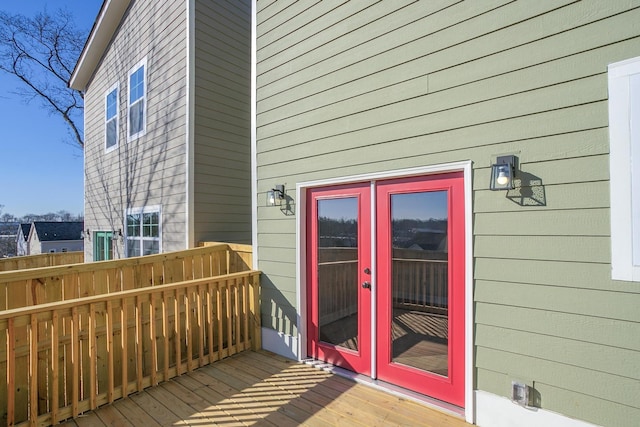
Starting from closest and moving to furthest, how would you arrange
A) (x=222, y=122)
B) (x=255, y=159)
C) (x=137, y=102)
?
(x=255, y=159) < (x=222, y=122) < (x=137, y=102)

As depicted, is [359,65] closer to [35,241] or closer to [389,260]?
[389,260]

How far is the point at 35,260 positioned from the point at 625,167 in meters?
9.62

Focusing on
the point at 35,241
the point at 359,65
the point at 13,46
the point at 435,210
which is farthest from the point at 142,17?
the point at 35,241

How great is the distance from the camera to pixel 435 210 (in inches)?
109

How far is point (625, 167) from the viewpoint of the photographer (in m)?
1.95

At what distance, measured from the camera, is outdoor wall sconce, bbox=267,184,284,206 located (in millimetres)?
3886

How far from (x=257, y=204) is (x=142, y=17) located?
5.49m

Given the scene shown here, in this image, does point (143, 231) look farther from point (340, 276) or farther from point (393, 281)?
point (393, 281)

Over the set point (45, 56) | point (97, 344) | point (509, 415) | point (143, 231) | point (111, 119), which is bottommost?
point (509, 415)

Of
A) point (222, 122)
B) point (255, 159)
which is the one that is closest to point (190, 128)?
point (222, 122)

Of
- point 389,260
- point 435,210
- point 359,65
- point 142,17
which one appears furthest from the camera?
point 142,17

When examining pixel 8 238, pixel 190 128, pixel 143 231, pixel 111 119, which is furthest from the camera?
pixel 8 238

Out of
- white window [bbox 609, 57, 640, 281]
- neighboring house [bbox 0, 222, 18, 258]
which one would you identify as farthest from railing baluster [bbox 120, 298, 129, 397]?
neighboring house [bbox 0, 222, 18, 258]

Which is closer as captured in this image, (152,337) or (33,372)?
(33,372)
